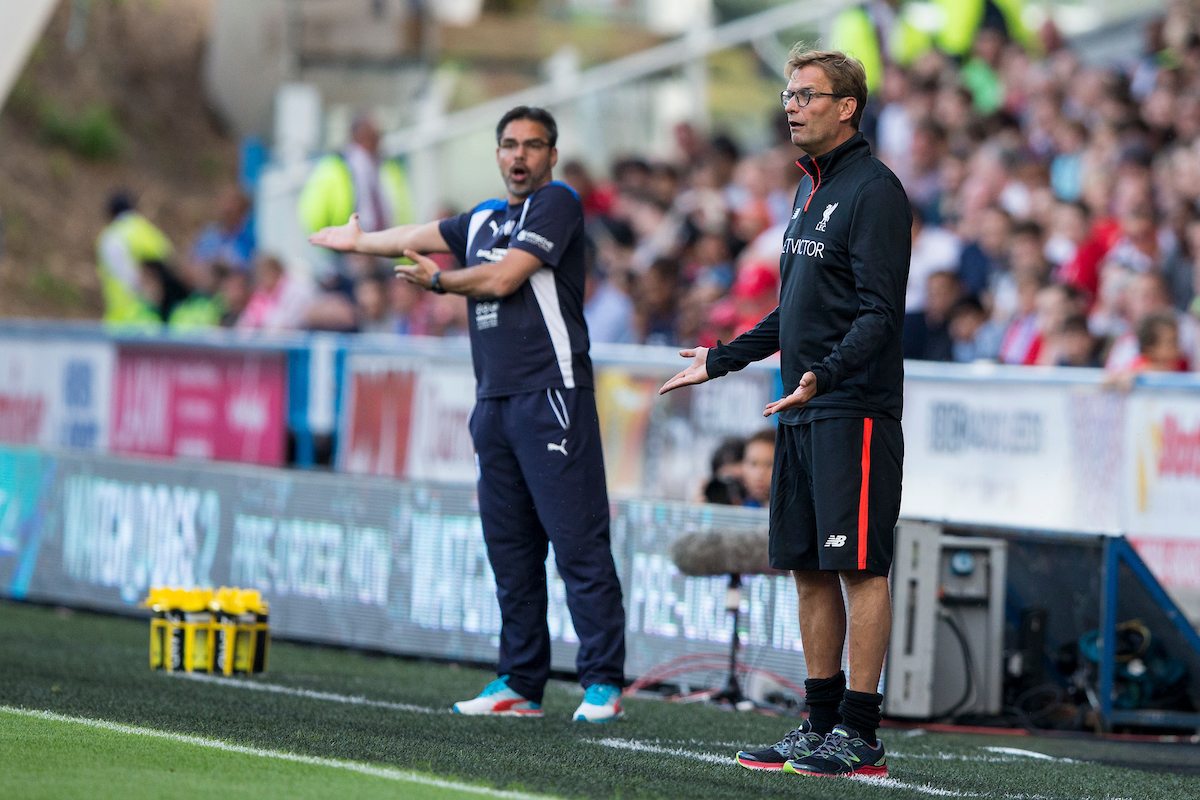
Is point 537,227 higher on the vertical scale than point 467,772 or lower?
higher

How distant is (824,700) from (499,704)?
1.70 m

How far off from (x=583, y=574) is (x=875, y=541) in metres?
1.81

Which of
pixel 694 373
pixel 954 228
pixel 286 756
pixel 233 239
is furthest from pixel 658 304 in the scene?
pixel 286 756

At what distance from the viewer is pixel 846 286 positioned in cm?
695

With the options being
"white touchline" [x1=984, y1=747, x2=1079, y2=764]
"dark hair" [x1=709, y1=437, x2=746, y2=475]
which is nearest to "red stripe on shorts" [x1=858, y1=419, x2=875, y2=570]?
"white touchline" [x1=984, y1=747, x2=1079, y2=764]

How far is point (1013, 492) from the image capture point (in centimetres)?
1184

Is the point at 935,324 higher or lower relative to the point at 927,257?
lower

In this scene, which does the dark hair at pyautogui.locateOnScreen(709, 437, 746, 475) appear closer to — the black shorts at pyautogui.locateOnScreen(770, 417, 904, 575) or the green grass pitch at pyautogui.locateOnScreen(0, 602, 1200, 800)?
the green grass pitch at pyautogui.locateOnScreen(0, 602, 1200, 800)

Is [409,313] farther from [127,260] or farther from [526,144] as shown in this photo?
[526,144]

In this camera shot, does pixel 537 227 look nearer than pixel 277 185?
Yes

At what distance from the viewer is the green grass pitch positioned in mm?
6098

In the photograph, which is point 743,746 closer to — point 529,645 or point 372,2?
point 529,645

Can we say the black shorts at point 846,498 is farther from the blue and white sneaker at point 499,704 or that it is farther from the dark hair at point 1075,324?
the dark hair at point 1075,324

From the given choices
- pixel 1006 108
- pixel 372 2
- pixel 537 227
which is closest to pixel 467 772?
pixel 537 227
